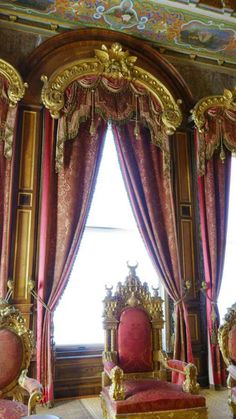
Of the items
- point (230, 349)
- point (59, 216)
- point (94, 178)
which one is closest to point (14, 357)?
point (59, 216)

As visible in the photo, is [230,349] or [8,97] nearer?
[230,349]

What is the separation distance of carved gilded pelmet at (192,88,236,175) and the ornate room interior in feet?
0.04

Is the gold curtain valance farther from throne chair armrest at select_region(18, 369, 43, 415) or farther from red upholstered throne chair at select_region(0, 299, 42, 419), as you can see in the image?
throne chair armrest at select_region(18, 369, 43, 415)

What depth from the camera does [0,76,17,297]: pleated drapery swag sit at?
3.07 m

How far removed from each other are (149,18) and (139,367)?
323 centimetres

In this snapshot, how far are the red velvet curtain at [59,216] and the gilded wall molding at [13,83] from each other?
0.33 meters

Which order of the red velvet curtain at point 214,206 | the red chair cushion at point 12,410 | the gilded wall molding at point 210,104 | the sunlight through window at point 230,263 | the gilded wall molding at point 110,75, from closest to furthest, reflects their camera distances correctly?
the red chair cushion at point 12,410 < the gilded wall molding at point 110,75 < the red velvet curtain at point 214,206 < the gilded wall molding at point 210,104 < the sunlight through window at point 230,263

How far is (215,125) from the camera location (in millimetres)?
3924

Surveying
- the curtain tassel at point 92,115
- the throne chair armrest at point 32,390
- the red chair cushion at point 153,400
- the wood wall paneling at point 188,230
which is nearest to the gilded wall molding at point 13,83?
the curtain tassel at point 92,115

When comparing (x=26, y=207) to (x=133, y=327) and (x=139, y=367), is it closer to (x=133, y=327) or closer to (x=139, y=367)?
(x=133, y=327)

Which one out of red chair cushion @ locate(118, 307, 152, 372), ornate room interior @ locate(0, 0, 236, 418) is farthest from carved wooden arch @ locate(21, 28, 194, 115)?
red chair cushion @ locate(118, 307, 152, 372)

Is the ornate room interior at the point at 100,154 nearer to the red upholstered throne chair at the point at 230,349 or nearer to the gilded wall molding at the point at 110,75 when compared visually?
the gilded wall molding at the point at 110,75

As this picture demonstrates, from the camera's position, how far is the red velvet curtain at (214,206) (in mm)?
3562

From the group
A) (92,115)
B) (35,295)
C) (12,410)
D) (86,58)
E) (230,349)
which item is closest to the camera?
(12,410)
